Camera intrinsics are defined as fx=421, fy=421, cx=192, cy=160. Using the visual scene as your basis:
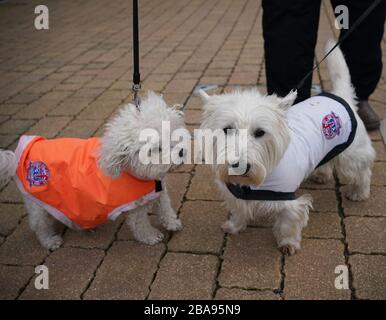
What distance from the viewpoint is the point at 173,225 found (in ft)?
10.3

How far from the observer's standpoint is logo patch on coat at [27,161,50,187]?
9.15ft

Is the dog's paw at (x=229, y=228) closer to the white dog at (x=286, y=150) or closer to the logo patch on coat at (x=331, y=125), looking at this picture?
the white dog at (x=286, y=150)

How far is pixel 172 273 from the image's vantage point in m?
2.79

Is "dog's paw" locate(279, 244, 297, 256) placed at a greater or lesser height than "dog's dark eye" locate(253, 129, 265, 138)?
lesser

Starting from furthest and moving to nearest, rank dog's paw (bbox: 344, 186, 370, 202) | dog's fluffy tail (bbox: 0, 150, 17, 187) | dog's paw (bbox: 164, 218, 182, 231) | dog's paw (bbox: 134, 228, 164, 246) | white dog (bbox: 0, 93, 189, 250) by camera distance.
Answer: dog's paw (bbox: 344, 186, 370, 202), dog's paw (bbox: 164, 218, 182, 231), dog's paw (bbox: 134, 228, 164, 246), dog's fluffy tail (bbox: 0, 150, 17, 187), white dog (bbox: 0, 93, 189, 250)

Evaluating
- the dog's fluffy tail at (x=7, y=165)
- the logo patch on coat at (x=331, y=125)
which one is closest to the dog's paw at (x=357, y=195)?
the logo patch on coat at (x=331, y=125)

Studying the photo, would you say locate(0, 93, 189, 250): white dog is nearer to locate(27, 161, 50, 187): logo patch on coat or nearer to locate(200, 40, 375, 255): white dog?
locate(27, 161, 50, 187): logo patch on coat

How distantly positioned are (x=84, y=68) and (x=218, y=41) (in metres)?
2.33

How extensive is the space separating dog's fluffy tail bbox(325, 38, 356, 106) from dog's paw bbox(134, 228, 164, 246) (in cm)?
174

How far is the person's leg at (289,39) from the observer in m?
3.41

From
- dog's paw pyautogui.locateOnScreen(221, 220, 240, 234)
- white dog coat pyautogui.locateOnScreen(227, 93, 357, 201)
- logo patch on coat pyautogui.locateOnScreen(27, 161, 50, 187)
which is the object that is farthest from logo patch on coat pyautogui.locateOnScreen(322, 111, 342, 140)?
logo patch on coat pyautogui.locateOnScreen(27, 161, 50, 187)

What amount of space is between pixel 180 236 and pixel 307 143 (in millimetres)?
1139

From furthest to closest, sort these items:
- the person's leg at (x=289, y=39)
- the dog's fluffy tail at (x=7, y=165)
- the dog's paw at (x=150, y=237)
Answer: the person's leg at (x=289, y=39)
the dog's paw at (x=150, y=237)
the dog's fluffy tail at (x=7, y=165)
